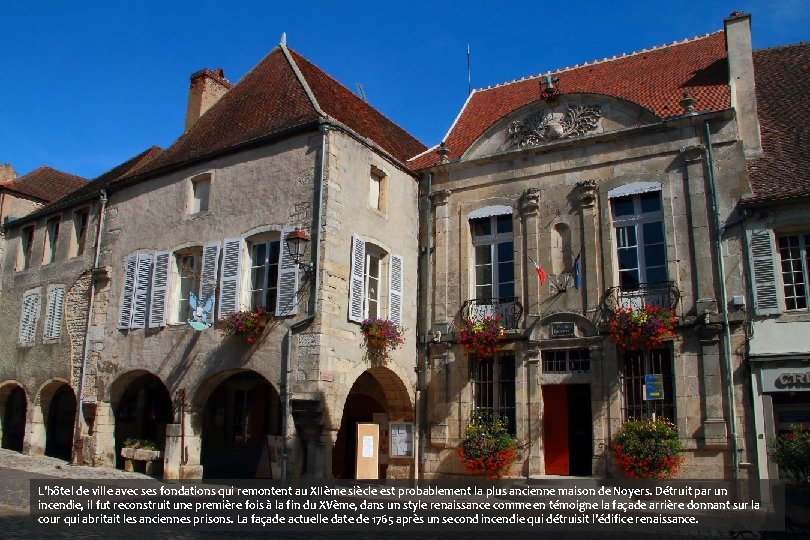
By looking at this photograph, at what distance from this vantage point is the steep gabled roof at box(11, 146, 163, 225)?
15909mm

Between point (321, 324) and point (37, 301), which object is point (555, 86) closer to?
point (321, 324)

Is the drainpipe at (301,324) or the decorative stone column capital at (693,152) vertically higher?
the decorative stone column capital at (693,152)

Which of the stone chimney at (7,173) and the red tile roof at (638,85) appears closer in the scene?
the red tile roof at (638,85)

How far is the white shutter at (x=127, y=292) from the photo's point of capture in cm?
1375

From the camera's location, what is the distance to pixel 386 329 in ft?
39.6

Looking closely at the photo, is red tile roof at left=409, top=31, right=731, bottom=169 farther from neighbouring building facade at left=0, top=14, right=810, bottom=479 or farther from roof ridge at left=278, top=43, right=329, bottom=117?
roof ridge at left=278, top=43, right=329, bottom=117

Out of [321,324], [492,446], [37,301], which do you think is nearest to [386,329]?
[321,324]

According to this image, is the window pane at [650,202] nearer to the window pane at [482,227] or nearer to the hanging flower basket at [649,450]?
the window pane at [482,227]

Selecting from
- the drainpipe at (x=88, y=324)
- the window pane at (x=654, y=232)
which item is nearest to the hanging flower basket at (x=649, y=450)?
the window pane at (x=654, y=232)

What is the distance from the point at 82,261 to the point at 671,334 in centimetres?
1202

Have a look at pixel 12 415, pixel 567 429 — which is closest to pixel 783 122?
pixel 567 429

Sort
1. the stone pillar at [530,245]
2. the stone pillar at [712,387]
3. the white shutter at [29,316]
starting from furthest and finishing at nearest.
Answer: the white shutter at [29,316] < the stone pillar at [530,245] < the stone pillar at [712,387]

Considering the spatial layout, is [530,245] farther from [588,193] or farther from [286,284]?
[286,284]

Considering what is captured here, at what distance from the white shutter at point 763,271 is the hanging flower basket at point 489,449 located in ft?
14.1
